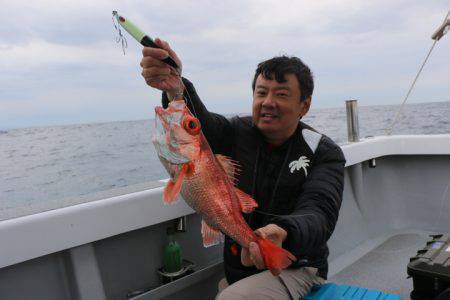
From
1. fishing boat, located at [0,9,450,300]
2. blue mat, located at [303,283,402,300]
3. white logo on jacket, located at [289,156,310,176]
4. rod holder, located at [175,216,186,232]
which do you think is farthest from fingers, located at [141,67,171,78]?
blue mat, located at [303,283,402,300]

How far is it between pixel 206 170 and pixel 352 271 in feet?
10.3

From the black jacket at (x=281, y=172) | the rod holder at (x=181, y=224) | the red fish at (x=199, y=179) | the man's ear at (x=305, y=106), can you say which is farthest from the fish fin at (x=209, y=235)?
the man's ear at (x=305, y=106)

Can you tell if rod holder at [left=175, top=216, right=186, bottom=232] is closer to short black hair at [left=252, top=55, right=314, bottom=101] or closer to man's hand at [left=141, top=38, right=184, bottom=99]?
short black hair at [left=252, top=55, right=314, bottom=101]

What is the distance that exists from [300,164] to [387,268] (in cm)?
234

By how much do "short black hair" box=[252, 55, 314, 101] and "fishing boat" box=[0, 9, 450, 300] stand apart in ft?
3.48

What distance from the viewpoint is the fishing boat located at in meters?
2.15

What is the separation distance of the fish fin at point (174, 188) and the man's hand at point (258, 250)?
0.38 meters

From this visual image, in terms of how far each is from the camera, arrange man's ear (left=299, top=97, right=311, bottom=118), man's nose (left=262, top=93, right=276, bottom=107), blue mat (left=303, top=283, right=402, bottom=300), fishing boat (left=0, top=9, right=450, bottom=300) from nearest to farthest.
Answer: fishing boat (left=0, top=9, right=450, bottom=300), blue mat (left=303, top=283, right=402, bottom=300), man's nose (left=262, top=93, right=276, bottom=107), man's ear (left=299, top=97, right=311, bottom=118)

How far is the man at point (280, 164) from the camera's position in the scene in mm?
2197

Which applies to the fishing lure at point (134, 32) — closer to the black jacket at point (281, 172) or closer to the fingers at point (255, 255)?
the black jacket at point (281, 172)

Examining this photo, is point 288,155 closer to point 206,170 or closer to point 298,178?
point 298,178

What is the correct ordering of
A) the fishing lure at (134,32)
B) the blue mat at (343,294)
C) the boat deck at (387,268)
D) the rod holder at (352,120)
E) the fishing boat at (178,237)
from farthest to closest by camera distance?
1. the rod holder at (352,120)
2. the boat deck at (387,268)
3. the blue mat at (343,294)
4. the fishing boat at (178,237)
5. the fishing lure at (134,32)

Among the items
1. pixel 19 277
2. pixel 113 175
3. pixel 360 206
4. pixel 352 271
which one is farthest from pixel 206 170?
pixel 113 175

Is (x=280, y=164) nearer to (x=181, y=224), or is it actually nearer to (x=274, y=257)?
(x=181, y=224)
